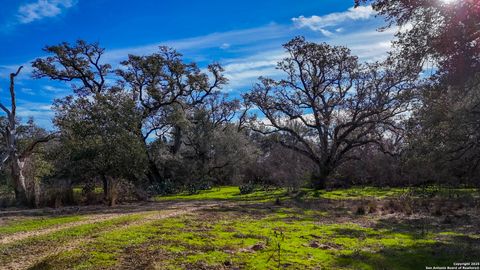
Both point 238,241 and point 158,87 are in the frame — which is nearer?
point 238,241

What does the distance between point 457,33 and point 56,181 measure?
24239 mm

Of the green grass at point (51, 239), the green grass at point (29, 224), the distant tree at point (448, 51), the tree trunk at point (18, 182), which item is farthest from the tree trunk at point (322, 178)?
the green grass at point (51, 239)

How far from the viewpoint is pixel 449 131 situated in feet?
57.8

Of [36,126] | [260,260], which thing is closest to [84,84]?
[36,126]

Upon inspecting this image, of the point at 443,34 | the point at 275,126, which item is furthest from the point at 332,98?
the point at 443,34

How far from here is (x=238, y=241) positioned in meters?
11.4

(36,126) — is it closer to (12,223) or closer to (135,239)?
(12,223)

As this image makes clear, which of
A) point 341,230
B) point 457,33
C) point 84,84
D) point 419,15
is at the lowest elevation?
point 341,230

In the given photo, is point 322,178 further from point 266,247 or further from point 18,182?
point 266,247

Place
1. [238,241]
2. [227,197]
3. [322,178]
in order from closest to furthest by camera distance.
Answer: [238,241], [227,197], [322,178]

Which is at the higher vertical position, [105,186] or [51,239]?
[105,186]

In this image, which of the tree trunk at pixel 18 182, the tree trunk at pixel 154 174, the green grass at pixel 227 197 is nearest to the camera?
the tree trunk at pixel 18 182

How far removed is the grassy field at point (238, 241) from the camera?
924 centimetres

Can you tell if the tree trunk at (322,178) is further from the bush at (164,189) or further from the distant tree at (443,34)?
the distant tree at (443,34)
